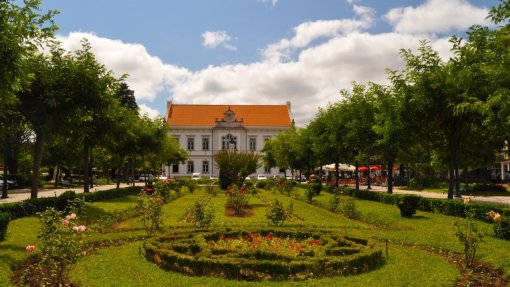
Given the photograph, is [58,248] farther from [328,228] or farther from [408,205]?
[408,205]

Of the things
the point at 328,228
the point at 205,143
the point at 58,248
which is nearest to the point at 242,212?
the point at 328,228

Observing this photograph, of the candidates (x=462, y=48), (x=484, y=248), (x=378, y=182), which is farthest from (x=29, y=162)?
(x=484, y=248)

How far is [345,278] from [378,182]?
151ft

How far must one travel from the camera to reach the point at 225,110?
3410 inches

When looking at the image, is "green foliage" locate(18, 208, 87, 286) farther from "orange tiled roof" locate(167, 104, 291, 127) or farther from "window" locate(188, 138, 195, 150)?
"orange tiled roof" locate(167, 104, 291, 127)

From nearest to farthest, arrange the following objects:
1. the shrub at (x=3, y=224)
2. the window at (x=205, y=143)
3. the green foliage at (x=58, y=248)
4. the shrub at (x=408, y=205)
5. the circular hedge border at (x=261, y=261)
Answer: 1. the green foliage at (x=58, y=248)
2. the circular hedge border at (x=261, y=261)
3. the shrub at (x=3, y=224)
4. the shrub at (x=408, y=205)
5. the window at (x=205, y=143)

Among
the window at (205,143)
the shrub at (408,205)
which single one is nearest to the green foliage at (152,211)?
the shrub at (408,205)

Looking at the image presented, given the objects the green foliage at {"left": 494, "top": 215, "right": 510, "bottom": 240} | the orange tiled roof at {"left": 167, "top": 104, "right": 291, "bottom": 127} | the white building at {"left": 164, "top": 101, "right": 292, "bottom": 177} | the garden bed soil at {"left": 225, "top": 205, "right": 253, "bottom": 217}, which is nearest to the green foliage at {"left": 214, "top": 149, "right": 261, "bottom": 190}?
the garden bed soil at {"left": 225, "top": 205, "right": 253, "bottom": 217}

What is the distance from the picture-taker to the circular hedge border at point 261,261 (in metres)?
8.81

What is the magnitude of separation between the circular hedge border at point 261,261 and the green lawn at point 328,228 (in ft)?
0.91

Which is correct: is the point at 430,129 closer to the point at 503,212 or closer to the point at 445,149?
the point at 445,149

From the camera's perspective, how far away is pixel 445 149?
26438 millimetres

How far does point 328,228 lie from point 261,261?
748 centimetres

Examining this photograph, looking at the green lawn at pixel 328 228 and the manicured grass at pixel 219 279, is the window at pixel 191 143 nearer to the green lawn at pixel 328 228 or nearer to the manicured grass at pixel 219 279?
the green lawn at pixel 328 228
